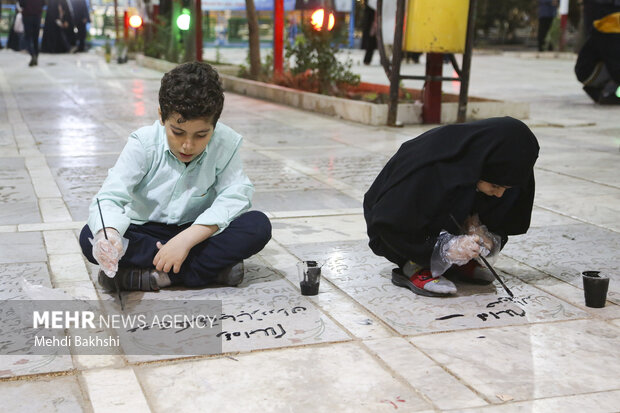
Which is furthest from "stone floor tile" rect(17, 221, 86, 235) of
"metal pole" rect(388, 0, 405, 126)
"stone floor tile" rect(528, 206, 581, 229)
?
"metal pole" rect(388, 0, 405, 126)

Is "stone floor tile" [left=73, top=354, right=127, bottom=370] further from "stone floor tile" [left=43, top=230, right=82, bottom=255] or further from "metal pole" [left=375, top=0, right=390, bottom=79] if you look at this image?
"metal pole" [left=375, top=0, right=390, bottom=79]

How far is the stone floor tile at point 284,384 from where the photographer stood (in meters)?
2.41

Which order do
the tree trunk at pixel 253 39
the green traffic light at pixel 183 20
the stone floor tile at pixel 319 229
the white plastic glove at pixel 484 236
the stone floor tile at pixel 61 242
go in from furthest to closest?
1. the green traffic light at pixel 183 20
2. the tree trunk at pixel 253 39
3. the stone floor tile at pixel 319 229
4. the stone floor tile at pixel 61 242
5. the white plastic glove at pixel 484 236

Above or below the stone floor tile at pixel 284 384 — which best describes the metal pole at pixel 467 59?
above

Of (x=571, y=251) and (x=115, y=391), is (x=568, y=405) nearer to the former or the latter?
(x=115, y=391)

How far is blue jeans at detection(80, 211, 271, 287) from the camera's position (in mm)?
3354

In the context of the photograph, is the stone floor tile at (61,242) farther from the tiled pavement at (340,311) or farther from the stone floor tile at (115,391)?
the stone floor tile at (115,391)

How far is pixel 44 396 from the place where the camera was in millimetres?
2441

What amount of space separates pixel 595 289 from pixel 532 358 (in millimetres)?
635

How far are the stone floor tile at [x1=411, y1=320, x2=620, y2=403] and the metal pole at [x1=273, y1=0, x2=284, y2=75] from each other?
31.2 feet

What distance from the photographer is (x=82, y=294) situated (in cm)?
334

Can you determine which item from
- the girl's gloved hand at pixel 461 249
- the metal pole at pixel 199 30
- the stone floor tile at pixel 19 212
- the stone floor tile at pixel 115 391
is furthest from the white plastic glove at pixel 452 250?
the metal pole at pixel 199 30

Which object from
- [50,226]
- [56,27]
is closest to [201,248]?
[50,226]

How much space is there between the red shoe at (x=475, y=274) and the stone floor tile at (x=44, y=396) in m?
1.76
